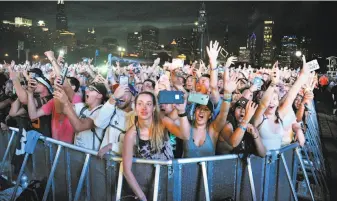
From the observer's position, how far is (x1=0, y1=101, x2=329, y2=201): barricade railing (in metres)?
3.69

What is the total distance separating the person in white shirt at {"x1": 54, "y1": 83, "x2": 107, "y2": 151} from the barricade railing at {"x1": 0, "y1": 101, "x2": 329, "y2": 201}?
0.38 metres

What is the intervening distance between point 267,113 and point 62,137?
329cm

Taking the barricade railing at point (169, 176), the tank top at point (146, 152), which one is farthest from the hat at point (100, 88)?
the tank top at point (146, 152)

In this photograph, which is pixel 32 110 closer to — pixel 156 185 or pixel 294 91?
pixel 156 185

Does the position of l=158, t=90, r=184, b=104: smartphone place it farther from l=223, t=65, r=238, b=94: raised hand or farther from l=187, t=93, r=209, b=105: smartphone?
l=223, t=65, r=238, b=94: raised hand

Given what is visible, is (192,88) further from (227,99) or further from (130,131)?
(130,131)

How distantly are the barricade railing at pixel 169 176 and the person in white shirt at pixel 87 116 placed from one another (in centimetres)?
38

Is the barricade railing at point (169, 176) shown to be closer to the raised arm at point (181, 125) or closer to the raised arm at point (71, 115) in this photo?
the raised arm at point (71, 115)

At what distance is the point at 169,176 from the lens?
144 inches

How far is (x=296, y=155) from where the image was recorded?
192 inches

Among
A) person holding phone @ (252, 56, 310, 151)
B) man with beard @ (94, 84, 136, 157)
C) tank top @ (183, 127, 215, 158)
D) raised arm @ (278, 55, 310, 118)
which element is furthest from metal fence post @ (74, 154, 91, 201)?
raised arm @ (278, 55, 310, 118)

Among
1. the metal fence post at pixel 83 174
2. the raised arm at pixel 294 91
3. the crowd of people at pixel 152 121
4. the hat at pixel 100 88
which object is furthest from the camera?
the raised arm at pixel 294 91

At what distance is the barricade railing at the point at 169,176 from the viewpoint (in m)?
3.69

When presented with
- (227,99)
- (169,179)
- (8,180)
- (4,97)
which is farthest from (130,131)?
(4,97)
